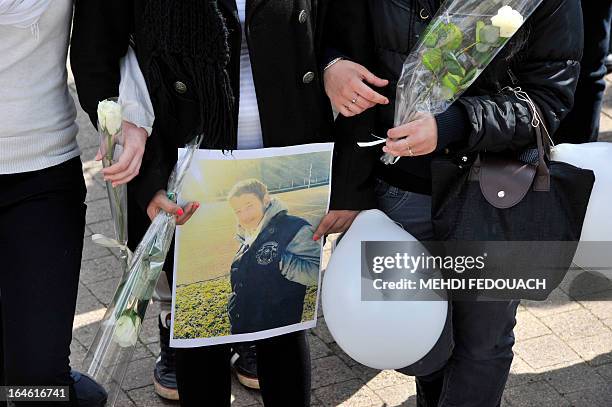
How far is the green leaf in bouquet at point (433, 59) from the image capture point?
7.80ft

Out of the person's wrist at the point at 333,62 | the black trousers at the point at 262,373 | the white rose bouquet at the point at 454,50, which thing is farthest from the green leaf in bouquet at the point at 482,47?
the black trousers at the point at 262,373

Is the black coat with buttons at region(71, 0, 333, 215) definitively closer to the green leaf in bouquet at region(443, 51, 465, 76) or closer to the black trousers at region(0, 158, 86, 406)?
the black trousers at region(0, 158, 86, 406)

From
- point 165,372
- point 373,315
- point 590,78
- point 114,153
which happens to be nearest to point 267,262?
point 373,315

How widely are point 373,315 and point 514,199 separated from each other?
1.51 ft

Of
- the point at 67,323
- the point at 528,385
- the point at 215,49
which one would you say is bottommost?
the point at 528,385

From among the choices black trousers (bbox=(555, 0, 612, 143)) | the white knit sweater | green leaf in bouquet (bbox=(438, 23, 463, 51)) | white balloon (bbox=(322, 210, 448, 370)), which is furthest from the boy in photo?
black trousers (bbox=(555, 0, 612, 143))

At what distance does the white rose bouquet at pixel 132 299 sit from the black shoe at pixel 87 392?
140mm

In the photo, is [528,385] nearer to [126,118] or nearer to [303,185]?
[303,185]

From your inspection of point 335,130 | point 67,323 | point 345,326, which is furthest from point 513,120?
point 67,323

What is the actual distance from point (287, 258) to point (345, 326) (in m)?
0.28

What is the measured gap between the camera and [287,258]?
2713 mm

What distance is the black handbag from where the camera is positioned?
2523mm

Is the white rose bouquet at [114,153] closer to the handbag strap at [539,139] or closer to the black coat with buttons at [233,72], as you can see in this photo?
the black coat with buttons at [233,72]

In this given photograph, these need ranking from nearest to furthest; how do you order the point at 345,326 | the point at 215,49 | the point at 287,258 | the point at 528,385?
the point at 215,49
the point at 345,326
the point at 287,258
the point at 528,385
